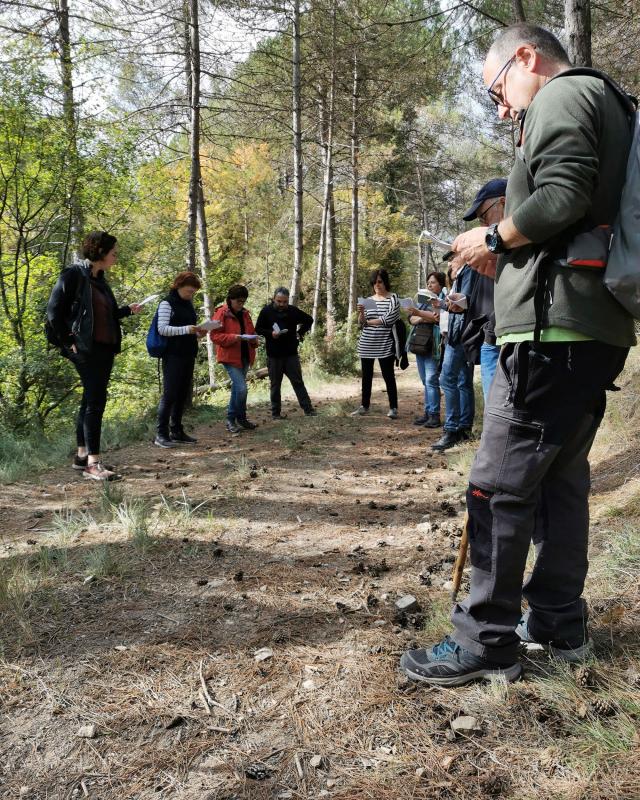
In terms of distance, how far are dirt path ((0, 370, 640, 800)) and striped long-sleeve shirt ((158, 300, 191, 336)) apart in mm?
2582

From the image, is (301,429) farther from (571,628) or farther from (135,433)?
(571,628)

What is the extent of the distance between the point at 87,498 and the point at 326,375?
9390 mm

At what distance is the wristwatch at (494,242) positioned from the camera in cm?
196

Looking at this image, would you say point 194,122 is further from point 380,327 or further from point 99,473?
point 99,473

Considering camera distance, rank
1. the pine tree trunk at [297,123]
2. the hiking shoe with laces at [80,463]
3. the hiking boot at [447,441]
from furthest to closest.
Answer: the pine tree trunk at [297,123] → the hiking boot at [447,441] → the hiking shoe with laces at [80,463]

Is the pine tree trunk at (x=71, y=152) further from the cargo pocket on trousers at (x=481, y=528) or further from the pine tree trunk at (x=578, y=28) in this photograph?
the cargo pocket on trousers at (x=481, y=528)

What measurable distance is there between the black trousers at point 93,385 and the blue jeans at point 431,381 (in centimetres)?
399

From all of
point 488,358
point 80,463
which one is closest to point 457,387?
point 488,358

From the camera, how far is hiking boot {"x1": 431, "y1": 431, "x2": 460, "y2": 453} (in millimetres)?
6559

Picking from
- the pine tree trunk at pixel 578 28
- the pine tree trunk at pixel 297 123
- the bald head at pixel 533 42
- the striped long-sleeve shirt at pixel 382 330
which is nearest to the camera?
the bald head at pixel 533 42

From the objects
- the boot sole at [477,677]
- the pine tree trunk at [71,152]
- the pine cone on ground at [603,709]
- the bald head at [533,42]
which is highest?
the pine tree trunk at [71,152]

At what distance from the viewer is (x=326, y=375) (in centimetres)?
1409

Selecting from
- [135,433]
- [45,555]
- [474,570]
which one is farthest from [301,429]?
[474,570]

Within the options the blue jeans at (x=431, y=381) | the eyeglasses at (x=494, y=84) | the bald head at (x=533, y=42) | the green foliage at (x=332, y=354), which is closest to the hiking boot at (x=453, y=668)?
the eyeglasses at (x=494, y=84)
